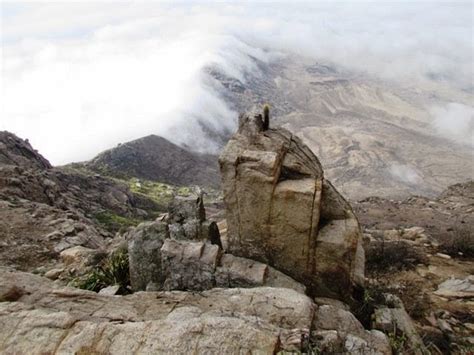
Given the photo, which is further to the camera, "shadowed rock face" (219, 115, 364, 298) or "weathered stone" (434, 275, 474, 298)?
"weathered stone" (434, 275, 474, 298)

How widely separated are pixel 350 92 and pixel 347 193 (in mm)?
86421

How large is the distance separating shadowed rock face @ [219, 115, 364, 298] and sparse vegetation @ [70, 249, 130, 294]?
2460 mm

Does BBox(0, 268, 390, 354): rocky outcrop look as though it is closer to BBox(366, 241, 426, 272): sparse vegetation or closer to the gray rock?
the gray rock

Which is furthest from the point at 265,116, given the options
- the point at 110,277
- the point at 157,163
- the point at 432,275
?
the point at 157,163

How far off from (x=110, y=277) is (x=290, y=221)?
13.7 feet

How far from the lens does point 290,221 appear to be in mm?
9641

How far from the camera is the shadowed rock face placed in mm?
9586

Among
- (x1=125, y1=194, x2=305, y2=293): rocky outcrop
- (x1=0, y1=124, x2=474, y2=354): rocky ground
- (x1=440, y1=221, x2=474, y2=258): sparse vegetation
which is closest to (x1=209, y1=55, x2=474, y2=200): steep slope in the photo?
(x1=440, y1=221, x2=474, y2=258): sparse vegetation

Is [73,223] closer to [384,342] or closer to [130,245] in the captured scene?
[130,245]

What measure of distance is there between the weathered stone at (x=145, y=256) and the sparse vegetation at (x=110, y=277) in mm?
459

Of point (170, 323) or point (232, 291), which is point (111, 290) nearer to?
point (232, 291)

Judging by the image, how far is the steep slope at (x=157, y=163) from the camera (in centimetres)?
8988

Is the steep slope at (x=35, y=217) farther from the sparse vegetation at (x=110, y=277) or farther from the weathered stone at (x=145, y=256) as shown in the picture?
the weathered stone at (x=145, y=256)

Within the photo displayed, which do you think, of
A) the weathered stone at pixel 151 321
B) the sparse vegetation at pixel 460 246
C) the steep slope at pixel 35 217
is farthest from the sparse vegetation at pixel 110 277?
the sparse vegetation at pixel 460 246
